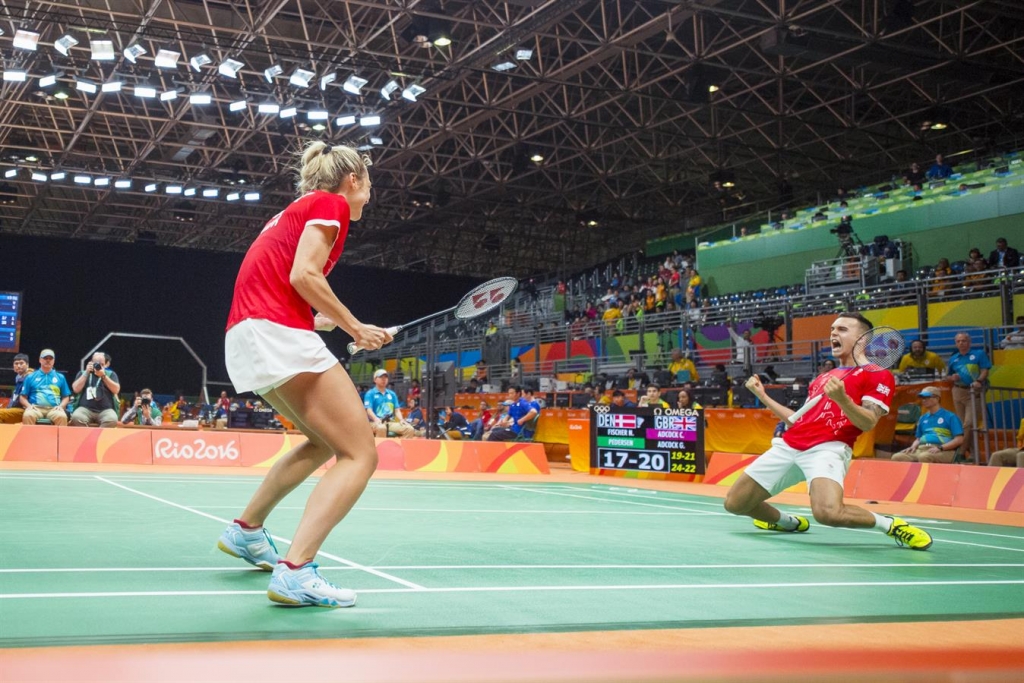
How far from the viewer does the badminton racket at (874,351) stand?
23.4 ft

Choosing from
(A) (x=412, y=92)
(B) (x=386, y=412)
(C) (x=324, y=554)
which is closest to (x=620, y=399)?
(B) (x=386, y=412)

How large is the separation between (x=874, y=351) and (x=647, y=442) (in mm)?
9028

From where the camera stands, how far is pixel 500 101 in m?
28.5

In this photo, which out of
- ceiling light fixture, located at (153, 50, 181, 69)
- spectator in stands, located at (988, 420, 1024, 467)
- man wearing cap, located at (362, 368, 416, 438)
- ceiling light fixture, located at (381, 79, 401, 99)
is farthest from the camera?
ceiling light fixture, located at (381, 79, 401, 99)

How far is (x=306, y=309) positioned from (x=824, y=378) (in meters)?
4.75

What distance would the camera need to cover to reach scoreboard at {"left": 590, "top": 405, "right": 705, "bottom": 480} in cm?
1606

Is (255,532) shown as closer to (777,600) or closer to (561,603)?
(561,603)

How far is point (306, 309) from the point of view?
4.07 metres

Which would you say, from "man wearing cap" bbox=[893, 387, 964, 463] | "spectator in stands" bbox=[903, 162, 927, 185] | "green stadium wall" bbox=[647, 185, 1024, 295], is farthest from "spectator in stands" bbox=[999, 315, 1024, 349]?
"spectator in stands" bbox=[903, 162, 927, 185]

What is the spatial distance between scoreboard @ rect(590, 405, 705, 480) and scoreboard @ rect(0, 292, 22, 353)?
28.5 meters

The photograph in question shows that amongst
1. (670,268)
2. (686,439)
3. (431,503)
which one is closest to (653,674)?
(431,503)

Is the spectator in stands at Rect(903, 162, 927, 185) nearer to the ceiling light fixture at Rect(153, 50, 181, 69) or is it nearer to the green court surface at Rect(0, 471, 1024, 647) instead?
the ceiling light fixture at Rect(153, 50, 181, 69)

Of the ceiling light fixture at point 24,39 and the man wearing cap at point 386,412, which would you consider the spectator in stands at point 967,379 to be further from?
the ceiling light fixture at point 24,39

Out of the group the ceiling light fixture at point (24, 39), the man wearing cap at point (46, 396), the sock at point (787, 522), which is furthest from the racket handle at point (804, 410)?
the ceiling light fixture at point (24, 39)
